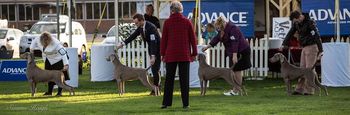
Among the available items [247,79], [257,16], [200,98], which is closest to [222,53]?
[247,79]

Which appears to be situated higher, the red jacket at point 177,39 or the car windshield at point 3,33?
the car windshield at point 3,33

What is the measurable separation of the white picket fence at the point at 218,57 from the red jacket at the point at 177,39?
23.1ft

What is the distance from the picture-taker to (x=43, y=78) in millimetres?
14383

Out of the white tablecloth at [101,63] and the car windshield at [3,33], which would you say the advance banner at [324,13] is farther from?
the car windshield at [3,33]

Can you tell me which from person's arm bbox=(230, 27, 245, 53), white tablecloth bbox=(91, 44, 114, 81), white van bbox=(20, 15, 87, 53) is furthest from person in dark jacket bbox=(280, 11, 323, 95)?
white van bbox=(20, 15, 87, 53)

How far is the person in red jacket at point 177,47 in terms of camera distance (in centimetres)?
1152

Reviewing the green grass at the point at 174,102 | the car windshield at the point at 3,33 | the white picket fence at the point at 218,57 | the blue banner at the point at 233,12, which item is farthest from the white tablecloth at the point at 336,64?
the car windshield at the point at 3,33

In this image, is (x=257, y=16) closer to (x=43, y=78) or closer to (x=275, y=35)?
(x=275, y=35)

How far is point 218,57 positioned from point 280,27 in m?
7.39

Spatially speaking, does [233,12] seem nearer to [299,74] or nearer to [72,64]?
[72,64]

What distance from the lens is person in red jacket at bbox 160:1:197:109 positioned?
11.5 meters

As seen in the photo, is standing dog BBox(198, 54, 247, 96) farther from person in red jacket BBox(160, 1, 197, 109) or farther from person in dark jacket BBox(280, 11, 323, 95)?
person in red jacket BBox(160, 1, 197, 109)

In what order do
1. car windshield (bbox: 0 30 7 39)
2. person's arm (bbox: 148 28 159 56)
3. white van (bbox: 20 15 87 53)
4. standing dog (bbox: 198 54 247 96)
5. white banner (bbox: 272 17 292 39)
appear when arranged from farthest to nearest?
car windshield (bbox: 0 30 7 39) < white van (bbox: 20 15 87 53) < white banner (bbox: 272 17 292 39) < person's arm (bbox: 148 28 159 56) < standing dog (bbox: 198 54 247 96)

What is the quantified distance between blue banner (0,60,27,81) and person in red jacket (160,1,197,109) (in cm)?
857
